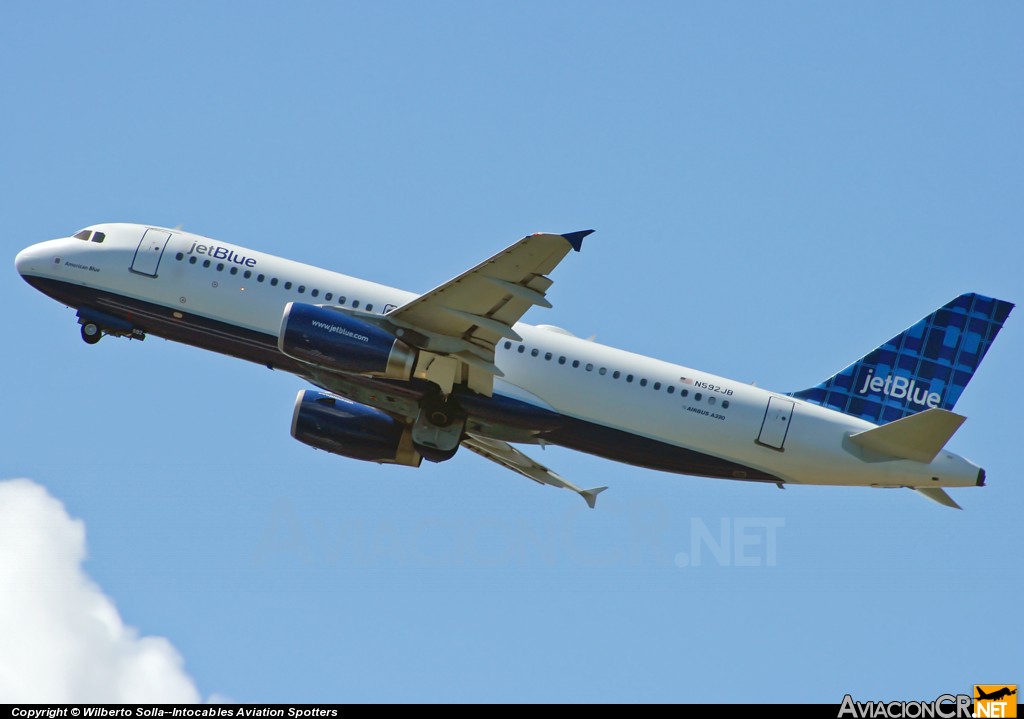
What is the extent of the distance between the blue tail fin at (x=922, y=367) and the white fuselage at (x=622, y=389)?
1352 mm

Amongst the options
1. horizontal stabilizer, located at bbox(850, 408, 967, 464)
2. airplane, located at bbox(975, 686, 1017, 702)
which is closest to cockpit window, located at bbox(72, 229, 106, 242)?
horizontal stabilizer, located at bbox(850, 408, 967, 464)

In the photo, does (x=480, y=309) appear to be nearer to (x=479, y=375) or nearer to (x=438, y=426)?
(x=479, y=375)

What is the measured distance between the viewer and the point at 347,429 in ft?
138

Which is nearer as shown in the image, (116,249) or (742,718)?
(742,718)

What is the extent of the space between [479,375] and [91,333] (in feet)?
38.1

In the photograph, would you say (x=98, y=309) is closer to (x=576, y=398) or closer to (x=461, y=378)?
(x=461, y=378)

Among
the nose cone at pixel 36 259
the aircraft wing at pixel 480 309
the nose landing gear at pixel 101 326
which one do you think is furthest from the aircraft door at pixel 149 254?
A: the aircraft wing at pixel 480 309

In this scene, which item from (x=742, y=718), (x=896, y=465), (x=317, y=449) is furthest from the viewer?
(x=317, y=449)

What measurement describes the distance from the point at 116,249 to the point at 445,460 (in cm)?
1133

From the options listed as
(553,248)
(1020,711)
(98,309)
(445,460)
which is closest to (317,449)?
(445,460)

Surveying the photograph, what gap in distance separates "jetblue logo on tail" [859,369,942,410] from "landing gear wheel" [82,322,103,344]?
2237 centimetres

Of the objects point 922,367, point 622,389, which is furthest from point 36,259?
point 922,367

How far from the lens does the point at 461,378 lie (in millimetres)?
39094

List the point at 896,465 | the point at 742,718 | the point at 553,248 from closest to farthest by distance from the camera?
1. the point at 742,718
2. the point at 553,248
3. the point at 896,465
